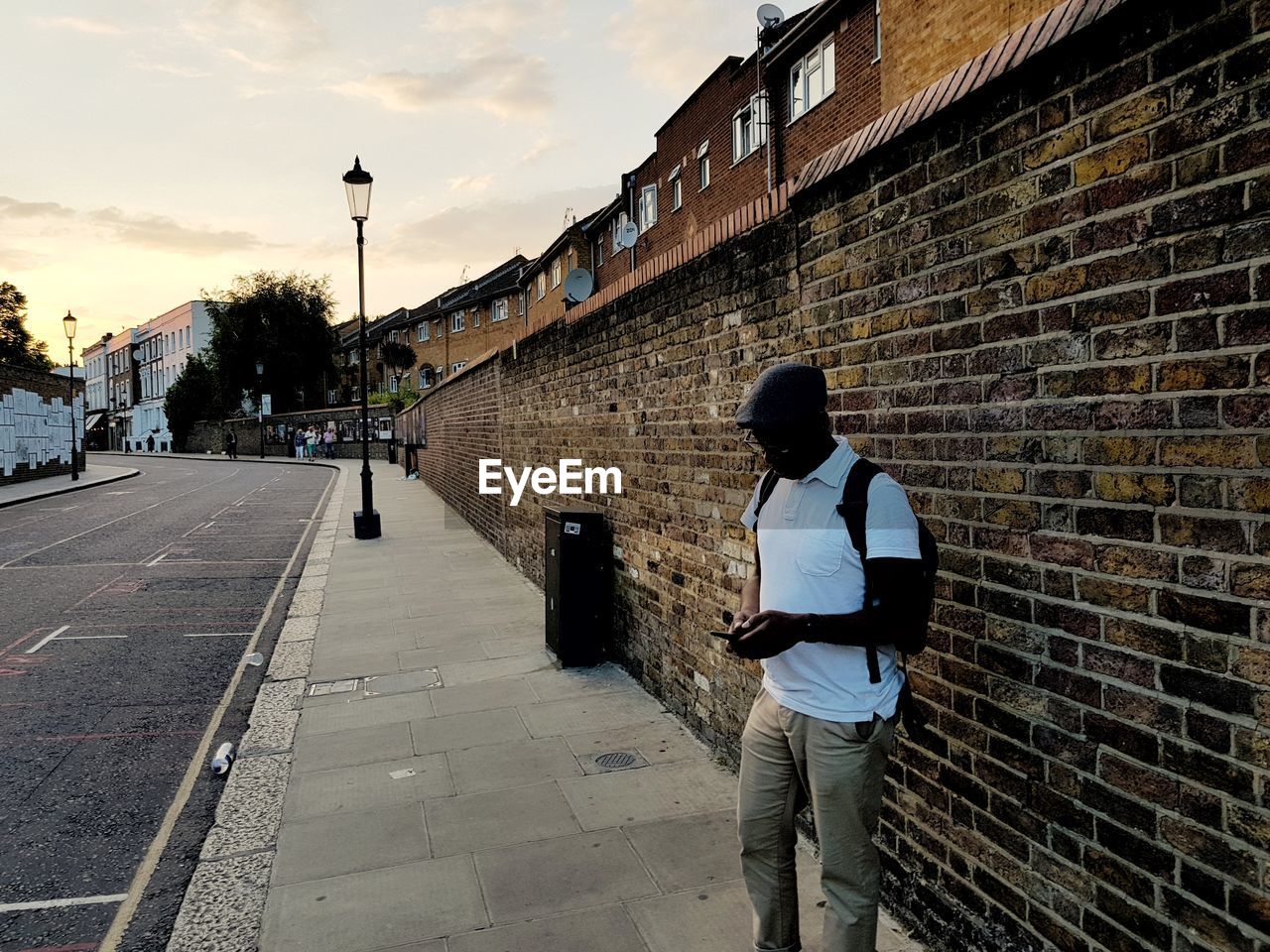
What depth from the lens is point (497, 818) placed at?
13.0ft

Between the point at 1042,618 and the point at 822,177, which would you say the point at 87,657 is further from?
the point at 1042,618

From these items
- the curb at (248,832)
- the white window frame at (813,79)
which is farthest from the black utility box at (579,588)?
the white window frame at (813,79)

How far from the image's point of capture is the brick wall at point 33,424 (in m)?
28.5

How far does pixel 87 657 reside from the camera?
7.18m

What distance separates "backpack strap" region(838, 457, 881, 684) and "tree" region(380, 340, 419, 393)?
64.9m

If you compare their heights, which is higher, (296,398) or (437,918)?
(296,398)

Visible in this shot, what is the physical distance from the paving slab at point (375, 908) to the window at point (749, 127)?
20.7 meters

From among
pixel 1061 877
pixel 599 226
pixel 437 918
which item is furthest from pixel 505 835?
pixel 599 226

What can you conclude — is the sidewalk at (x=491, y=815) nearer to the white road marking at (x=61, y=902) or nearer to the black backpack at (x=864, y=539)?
the white road marking at (x=61, y=902)

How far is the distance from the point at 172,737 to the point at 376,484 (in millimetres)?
23752

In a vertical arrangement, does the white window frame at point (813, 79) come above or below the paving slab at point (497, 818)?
above

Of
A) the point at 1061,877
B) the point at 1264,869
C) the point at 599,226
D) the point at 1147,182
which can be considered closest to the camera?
the point at 1264,869

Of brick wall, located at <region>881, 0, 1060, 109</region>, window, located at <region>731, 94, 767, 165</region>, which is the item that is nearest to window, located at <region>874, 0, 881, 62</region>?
brick wall, located at <region>881, 0, 1060, 109</region>

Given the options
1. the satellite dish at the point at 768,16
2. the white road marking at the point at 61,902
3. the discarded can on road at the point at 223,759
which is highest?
the satellite dish at the point at 768,16
